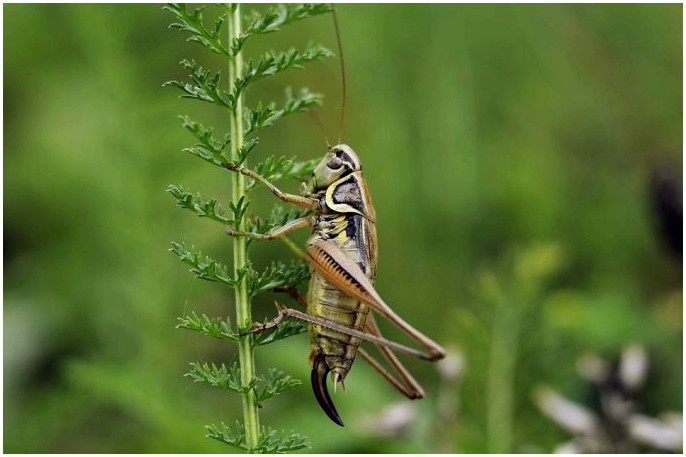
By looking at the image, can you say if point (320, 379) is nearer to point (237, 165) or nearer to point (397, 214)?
point (237, 165)

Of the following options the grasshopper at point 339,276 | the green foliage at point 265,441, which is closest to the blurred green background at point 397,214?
the grasshopper at point 339,276

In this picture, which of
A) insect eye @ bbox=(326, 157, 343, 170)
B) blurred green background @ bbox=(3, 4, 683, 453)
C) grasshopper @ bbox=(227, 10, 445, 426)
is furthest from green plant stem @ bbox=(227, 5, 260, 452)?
blurred green background @ bbox=(3, 4, 683, 453)

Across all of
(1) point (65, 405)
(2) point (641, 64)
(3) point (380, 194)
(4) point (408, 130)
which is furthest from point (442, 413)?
(2) point (641, 64)

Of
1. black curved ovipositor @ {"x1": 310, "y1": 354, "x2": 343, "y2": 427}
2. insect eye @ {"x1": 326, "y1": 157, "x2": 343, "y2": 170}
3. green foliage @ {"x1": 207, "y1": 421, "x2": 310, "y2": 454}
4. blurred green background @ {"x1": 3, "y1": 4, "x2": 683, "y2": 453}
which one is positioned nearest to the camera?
green foliage @ {"x1": 207, "y1": 421, "x2": 310, "y2": 454}

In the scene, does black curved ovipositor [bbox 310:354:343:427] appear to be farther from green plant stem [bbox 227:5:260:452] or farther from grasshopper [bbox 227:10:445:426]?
green plant stem [bbox 227:5:260:452]

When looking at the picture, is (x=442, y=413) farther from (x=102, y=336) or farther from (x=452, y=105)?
(x=452, y=105)

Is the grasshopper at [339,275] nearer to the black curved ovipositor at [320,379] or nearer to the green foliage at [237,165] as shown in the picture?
the black curved ovipositor at [320,379]

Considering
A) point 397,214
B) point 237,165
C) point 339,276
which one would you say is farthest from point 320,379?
point 397,214
